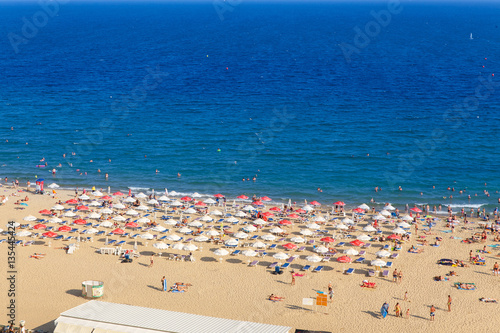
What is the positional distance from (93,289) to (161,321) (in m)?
9.66

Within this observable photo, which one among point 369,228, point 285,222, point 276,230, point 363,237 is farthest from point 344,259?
point 285,222

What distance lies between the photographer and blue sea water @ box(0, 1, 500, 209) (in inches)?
2982

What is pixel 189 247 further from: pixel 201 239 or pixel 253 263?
pixel 253 263

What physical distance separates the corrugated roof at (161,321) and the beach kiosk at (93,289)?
19.5 feet

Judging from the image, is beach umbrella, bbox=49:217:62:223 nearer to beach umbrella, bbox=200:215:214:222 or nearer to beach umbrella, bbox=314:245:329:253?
beach umbrella, bbox=200:215:214:222

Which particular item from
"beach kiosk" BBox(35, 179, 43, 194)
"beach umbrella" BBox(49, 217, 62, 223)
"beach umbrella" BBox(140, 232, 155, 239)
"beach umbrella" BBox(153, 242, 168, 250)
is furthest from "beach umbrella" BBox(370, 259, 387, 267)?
"beach kiosk" BBox(35, 179, 43, 194)

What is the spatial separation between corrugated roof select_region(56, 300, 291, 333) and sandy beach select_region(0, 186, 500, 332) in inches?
180

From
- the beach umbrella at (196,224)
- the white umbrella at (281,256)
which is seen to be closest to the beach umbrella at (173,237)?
the beach umbrella at (196,224)

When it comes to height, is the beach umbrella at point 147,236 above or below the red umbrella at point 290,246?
above

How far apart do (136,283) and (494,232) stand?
3410cm

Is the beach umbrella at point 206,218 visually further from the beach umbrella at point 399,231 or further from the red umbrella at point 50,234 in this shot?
the beach umbrella at point 399,231

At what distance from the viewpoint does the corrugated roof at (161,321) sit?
31.8 m

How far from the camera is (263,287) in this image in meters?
43.9

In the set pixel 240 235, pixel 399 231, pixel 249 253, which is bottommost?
pixel 249 253
